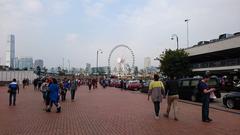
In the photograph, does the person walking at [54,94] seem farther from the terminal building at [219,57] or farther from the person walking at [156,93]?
the terminal building at [219,57]

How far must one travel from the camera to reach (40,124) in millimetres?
13133

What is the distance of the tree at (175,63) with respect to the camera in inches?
2516

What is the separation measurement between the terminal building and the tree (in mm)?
3733

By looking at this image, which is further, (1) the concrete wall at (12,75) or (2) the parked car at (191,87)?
(1) the concrete wall at (12,75)

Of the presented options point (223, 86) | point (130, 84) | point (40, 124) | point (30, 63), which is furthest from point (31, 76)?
point (30, 63)

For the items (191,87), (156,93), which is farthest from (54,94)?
(191,87)

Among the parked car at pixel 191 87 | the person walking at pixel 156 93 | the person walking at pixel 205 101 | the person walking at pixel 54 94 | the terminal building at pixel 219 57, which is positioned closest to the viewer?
the person walking at pixel 205 101

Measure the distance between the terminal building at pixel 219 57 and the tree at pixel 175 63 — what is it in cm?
373

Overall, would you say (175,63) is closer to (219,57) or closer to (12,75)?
(219,57)

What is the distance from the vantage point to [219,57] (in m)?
65.7

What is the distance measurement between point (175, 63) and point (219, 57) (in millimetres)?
7907

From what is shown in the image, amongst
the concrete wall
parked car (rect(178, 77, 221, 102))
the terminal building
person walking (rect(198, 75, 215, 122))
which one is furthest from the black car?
the concrete wall

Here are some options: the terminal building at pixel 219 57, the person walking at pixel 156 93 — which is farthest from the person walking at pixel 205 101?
the terminal building at pixel 219 57

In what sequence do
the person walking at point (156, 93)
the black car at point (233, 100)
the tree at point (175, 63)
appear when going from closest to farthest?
the person walking at point (156, 93) < the black car at point (233, 100) < the tree at point (175, 63)
